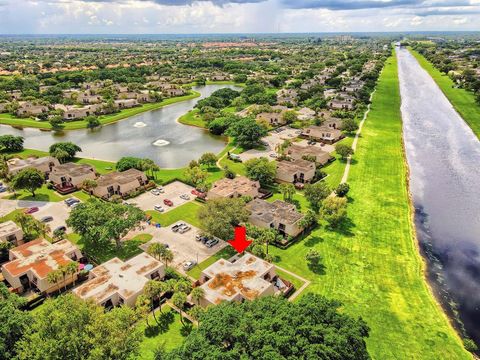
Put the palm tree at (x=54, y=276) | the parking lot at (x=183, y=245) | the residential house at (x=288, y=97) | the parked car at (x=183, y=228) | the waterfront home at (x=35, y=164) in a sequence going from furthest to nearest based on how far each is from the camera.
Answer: the residential house at (x=288, y=97) → the waterfront home at (x=35, y=164) → the parked car at (x=183, y=228) → the parking lot at (x=183, y=245) → the palm tree at (x=54, y=276)

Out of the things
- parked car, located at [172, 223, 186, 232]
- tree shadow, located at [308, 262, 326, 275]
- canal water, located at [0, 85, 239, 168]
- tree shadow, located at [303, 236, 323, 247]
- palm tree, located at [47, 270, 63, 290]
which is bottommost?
canal water, located at [0, 85, 239, 168]

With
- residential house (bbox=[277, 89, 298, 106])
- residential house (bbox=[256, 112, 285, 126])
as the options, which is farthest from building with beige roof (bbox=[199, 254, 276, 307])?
residential house (bbox=[277, 89, 298, 106])

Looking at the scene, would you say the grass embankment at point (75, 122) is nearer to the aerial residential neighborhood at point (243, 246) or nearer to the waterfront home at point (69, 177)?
the aerial residential neighborhood at point (243, 246)

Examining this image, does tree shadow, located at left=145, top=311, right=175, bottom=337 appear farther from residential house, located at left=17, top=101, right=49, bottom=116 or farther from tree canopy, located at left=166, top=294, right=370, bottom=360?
residential house, located at left=17, top=101, right=49, bottom=116


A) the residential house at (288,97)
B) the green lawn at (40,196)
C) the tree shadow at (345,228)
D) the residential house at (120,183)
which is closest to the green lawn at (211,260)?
the tree shadow at (345,228)

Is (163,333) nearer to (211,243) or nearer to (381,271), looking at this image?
(211,243)

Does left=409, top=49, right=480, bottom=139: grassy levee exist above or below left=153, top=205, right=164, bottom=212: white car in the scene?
above
